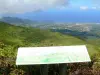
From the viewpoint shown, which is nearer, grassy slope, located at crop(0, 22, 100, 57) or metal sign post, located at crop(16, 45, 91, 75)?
metal sign post, located at crop(16, 45, 91, 75)

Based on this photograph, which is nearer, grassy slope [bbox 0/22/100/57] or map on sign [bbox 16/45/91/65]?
map on sign [bbox 16/45/91/65]

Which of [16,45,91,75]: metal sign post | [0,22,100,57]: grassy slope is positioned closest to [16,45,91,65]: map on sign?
[16,45,91,75]: metal sign post

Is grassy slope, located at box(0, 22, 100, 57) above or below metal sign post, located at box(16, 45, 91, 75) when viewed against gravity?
below

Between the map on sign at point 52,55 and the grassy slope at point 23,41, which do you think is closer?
the map on sign at point 52,55

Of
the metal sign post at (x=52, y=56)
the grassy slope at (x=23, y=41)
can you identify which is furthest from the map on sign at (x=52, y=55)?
the grassy slope at (x=23, y=41)

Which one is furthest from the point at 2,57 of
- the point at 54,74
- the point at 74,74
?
the point at 74,74

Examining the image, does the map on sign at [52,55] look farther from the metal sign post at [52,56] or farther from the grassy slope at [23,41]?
the grassy slope at [23,41]

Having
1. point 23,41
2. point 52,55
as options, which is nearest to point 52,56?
point 52,55

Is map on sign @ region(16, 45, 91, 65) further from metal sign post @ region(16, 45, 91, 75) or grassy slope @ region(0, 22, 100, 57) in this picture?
grassy slope @ region(0, 22, 100, 57)
